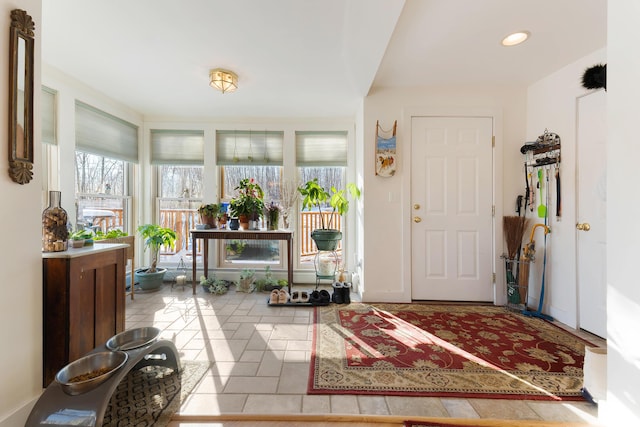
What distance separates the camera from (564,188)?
2.52 meters

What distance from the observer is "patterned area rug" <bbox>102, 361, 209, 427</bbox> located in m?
1.36

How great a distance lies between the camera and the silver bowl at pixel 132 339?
1570 mm

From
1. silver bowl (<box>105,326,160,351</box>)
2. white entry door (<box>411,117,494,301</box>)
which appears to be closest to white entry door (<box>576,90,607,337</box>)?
white entry door (<box>411,117,494,301</box>)

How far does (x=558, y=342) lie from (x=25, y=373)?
11.6ft

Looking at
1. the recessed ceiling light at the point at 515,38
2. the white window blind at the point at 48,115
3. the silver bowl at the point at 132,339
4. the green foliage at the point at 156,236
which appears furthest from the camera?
the green foliage at the point at 156,236

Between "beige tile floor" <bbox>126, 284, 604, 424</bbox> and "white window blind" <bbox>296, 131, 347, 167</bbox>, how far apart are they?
2041mm

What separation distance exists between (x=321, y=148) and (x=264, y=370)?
293 centimetres

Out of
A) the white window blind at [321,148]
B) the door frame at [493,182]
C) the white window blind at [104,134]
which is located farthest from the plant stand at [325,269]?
the white window blind at [104,134]

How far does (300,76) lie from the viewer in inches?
106

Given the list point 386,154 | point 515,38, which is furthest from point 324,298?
point 515,38

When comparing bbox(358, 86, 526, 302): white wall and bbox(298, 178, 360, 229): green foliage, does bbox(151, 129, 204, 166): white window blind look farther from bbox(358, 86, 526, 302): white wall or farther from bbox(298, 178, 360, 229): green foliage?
bbox(358, 86, 526, 302): white wall

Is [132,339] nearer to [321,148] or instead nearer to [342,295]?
[342,295]

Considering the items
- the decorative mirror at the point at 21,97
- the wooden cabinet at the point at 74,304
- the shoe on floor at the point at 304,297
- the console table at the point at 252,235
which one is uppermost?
the decorative mirror at the point at 21,97

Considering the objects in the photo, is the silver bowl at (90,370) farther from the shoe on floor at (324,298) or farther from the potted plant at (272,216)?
the potted plant at (272,216)
